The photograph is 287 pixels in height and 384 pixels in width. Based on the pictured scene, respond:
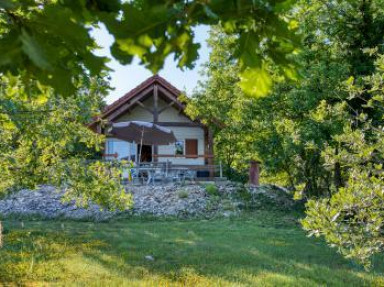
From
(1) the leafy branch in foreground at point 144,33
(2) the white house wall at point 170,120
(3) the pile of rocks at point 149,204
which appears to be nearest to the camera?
(1) the leafy branch in foreground at point 144,33

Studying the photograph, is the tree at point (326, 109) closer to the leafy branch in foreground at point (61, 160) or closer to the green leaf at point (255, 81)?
the leafy branch in foreground at point (61, 160)

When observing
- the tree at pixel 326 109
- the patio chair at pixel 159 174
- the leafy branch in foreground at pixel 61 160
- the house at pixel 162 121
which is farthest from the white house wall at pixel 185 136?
the leafy branch in foreground at pixel 61 160

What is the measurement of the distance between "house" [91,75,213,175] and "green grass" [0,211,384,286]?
1063cm

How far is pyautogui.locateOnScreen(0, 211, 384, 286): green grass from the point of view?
6.93 meters

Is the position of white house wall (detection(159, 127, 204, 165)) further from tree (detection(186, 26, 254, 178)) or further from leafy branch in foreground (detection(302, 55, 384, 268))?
leafy branch in foreground (detection(302, 55, 384, 268))

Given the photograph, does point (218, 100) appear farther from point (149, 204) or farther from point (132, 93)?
point (149, 204)

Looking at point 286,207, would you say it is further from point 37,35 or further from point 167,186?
point 37,35

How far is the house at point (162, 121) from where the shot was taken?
23453 millimetres

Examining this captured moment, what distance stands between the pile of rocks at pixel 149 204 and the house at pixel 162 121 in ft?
17.2

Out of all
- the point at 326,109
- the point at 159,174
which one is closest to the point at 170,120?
the point at 159,174

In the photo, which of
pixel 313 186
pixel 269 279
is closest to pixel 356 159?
pixel 269 279

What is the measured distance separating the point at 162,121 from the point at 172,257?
16.8m

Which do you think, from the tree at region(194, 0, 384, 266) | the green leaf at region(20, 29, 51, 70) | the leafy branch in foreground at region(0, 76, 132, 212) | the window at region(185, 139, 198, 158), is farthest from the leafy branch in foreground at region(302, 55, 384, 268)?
the window at region(185, 139, 198, 158)

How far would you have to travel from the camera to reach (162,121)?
2519cm
